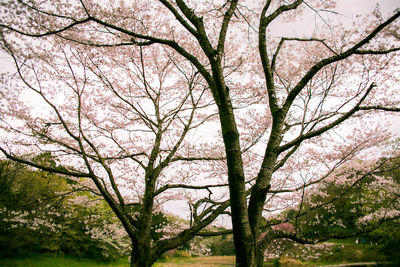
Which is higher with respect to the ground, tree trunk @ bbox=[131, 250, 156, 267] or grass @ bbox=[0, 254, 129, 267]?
tree trunk @ bbox=[131, 250, 156, 267]

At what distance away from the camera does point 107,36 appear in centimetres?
607

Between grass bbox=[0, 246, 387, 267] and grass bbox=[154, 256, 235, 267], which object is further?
grass bbox=[154, 256, 235, 267]

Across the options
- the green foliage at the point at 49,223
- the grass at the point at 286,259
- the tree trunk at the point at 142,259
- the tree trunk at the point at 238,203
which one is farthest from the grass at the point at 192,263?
the tree trunk at the point at 238,203

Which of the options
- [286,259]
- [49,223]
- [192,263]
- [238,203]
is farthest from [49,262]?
[286,259]

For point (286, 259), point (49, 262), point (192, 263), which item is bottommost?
point (192, 263)

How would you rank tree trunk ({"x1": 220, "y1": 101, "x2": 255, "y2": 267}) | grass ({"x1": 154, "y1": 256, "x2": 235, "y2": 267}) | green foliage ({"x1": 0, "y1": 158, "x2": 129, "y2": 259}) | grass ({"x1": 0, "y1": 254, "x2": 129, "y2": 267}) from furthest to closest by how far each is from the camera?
grass ({"x1": 154, "y1": 256, "x2": 235, "y2": 267}) < grass ({"x1": 0, "y1": 254, "x2": 129, "y2": 267}) < green foliage ({"x1": 0, "y1": 158, "x2": 129, "y2": 259}) < tree trunk ({"x1": 220, "y1": 101, "x2": 255, "y2": 267})

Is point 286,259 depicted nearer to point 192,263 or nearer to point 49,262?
point 192,263

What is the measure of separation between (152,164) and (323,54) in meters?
5.47

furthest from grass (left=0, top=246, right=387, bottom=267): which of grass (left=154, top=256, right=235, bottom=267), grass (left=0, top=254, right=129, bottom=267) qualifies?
grass (left=154, top=256, right=235, bottom=267)

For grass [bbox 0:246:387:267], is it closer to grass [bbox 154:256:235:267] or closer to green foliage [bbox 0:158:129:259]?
green foliage [bbox 0:158:129:259]

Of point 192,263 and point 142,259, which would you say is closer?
point 142,259

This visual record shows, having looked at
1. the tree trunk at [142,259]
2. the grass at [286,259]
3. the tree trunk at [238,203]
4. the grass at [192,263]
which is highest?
the tree trunk at [238,203]

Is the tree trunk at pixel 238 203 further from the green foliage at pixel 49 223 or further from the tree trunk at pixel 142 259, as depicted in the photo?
the green foliage at pixel 49 223

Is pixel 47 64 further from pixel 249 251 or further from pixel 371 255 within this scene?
pixel 371 255
